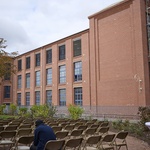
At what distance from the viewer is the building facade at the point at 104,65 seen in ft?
91.2

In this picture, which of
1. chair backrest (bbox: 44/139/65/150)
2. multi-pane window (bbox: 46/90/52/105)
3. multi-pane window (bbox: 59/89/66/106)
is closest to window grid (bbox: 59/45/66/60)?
multi-pane window (bbox: 59/89/66/106)

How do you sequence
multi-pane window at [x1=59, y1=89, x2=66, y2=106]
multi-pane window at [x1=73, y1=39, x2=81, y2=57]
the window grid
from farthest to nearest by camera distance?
the window grid → multi-pane window at [x1=59, y1=89, x2=66, y2=106] → multi-pane window at [x1=73, y1=39, x2=81, y2=57]

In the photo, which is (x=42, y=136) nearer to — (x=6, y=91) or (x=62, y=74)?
(x=62, y=74)

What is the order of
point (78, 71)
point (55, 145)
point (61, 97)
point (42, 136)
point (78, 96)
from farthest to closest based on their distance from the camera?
point (61, 97) → point (78, 71) → point (78, 96) → point (42, 136) → point (55, 145)

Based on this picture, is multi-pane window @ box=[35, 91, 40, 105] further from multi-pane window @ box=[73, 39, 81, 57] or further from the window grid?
multi-pane window @ box=[73, 39, 81, 57]

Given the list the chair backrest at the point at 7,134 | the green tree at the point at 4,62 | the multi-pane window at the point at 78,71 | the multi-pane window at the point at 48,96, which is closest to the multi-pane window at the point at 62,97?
the multi-pane window at the point at 48,96

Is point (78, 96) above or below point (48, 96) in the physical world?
below

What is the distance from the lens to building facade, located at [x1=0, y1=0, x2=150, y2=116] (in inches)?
1095

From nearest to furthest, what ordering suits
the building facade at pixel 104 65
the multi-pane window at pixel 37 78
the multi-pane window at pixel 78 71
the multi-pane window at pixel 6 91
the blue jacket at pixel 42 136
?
the blue jacket at pixel 42 136
the building facade at pixel 104 65
the multi-pane window at pixel 78 71
the multi-pane window at pixel 37 78
the multi-pane window at pixel 6 91

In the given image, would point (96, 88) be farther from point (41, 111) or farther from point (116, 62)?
point (41, 111)

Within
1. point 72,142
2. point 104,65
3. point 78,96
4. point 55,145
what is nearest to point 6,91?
point 78,96

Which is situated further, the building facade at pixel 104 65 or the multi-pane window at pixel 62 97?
the multi-pane window at pixel 62 97

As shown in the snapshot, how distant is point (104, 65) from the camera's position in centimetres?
3170

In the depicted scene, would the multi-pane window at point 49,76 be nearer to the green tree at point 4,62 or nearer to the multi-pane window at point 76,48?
the multi-pane window at point 76,48
